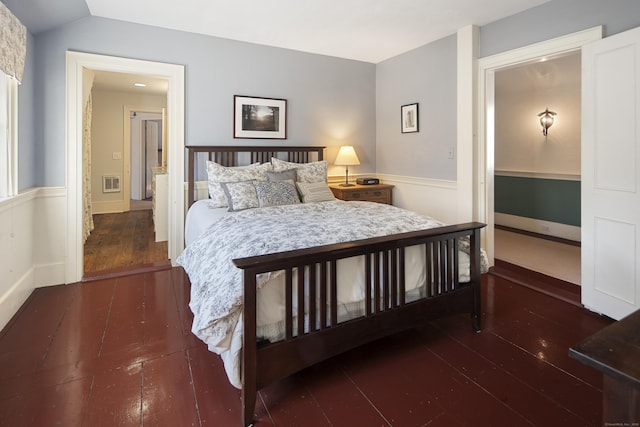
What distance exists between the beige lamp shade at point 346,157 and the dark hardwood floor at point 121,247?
90.6 inches

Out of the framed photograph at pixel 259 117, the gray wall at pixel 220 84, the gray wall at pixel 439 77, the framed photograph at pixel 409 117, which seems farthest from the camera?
the framed photograph at pixel 409 117

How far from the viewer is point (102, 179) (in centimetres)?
692

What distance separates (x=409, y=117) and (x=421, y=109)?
0.62 feet

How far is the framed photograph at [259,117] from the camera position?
400 centimetres

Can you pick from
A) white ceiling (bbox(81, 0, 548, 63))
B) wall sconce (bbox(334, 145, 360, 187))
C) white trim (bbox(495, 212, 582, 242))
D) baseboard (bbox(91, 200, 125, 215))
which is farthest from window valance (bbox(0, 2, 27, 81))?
white trim (bbox(495, 212, 582, 242))

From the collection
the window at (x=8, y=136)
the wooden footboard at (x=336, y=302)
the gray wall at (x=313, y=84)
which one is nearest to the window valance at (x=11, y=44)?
the window at (x=8, y=136)

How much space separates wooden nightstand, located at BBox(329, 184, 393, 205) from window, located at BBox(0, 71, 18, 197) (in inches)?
119

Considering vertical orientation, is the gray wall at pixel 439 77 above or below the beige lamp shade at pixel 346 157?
above

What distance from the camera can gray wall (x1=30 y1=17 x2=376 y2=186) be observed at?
315 cm

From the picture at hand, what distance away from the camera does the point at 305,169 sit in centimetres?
394

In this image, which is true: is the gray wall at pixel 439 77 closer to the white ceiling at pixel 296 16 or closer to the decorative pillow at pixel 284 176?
the white ceiling at pixel 296 16

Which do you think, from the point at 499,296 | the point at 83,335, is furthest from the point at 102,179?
the point at 499,296

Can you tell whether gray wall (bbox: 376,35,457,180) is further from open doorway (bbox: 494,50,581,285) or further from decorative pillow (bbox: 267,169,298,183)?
decorative pillow (bbox: 267,169,298,183)

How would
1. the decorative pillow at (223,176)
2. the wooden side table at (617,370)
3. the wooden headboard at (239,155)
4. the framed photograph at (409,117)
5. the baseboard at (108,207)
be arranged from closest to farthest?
the wooden side table at (617,370), the decorative pillow at (223,176), the wooden headboard at (239,155), the framed photograph at (409,117), the baseboard at (108,207)
